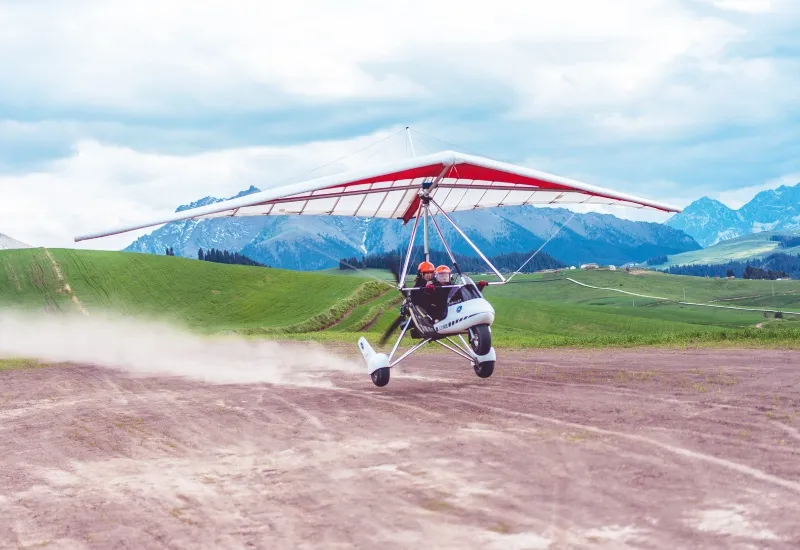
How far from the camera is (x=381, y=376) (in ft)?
55.6

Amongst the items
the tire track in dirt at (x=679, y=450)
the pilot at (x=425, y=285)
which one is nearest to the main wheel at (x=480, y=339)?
the pilot at (x=425, y=285)

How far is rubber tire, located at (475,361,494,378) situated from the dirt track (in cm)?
94

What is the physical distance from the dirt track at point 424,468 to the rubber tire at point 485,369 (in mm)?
943

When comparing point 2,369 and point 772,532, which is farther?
point 2,369

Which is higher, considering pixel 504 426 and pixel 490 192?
pixel 490 192

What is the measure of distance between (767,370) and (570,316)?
54092 millimetres

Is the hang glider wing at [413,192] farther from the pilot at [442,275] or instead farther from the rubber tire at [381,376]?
the rubber tire at [381,376]

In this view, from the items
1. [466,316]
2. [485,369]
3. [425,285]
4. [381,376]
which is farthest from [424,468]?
[485,369]

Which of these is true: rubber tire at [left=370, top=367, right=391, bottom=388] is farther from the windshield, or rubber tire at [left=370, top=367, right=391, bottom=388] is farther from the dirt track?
the windshield

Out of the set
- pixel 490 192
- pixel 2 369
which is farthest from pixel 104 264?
pixel 490 192

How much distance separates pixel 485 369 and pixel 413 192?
221 inches

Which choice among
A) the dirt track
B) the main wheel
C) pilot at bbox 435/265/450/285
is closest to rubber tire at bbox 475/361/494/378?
the main wheel

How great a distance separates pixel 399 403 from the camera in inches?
559

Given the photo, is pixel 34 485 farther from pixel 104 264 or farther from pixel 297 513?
pixel 104 264
